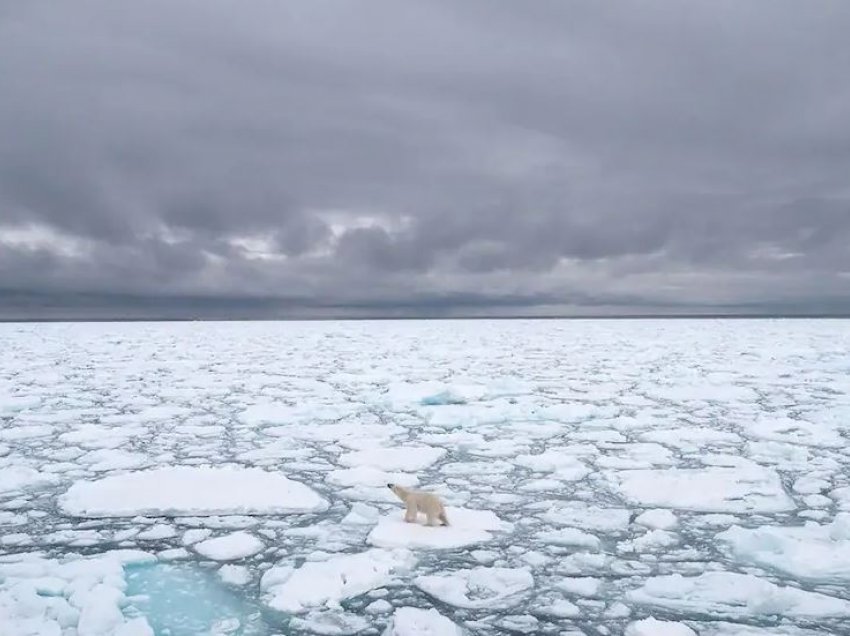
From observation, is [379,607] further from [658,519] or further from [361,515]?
[658,519]

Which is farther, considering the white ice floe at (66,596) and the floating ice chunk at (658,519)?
the floating ice chunk at (658,519)

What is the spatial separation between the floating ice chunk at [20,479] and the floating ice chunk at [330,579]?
237 cm

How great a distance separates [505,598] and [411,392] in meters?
5.91

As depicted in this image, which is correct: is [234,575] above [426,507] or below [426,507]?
below

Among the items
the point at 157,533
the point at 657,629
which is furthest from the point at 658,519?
the point at 157,533

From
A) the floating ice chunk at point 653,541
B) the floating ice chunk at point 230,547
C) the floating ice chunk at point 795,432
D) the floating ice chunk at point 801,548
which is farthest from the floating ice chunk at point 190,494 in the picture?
the floating ice chunk at point 795,432

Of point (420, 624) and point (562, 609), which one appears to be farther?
point (562, 609)

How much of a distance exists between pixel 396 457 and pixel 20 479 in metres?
2.63

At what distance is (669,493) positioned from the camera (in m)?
4.19

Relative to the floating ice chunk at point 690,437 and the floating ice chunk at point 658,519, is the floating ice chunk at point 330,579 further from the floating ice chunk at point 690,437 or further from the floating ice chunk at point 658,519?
the floating ice chunk at point 690,437

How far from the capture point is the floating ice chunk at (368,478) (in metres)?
4.48

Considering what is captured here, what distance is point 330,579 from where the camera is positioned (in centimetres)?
288

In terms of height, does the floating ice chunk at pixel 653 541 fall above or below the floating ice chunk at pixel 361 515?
above

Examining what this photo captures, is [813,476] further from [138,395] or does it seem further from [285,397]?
[138,395]
